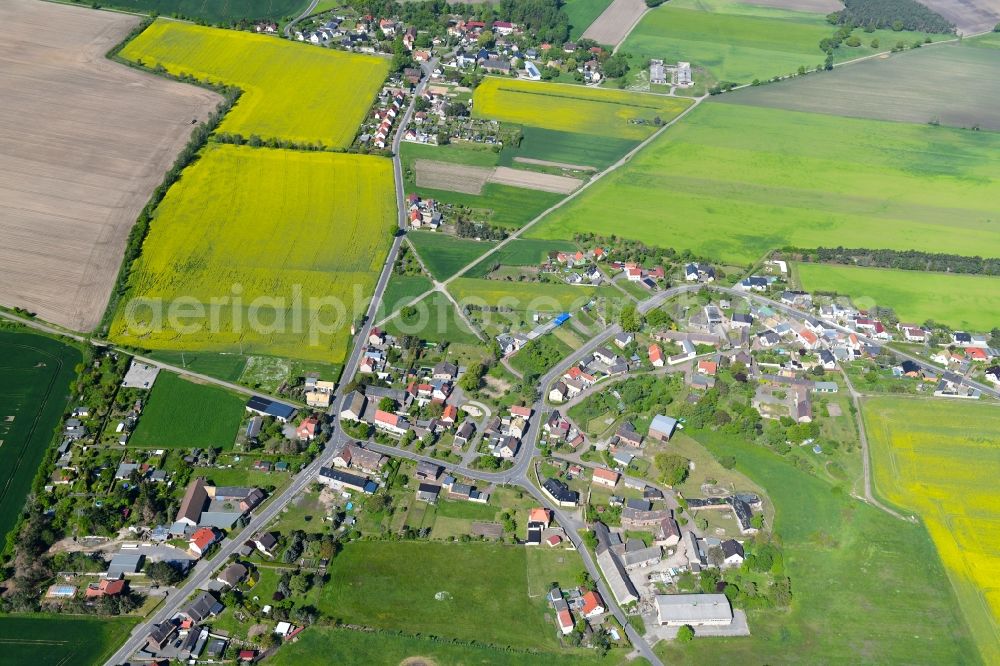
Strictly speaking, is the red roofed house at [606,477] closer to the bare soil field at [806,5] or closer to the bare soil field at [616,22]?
the bare soil field at [616,22]

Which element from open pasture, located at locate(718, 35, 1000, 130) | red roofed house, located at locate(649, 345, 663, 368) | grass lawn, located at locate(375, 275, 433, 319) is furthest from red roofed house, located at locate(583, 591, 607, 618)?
open pasture, located at locate(718, 35, 1000, 130)

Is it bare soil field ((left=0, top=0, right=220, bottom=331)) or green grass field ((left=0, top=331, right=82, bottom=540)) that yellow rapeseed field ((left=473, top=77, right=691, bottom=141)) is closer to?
bare soil field ((left=0, top=0, right=220, bottom=331))

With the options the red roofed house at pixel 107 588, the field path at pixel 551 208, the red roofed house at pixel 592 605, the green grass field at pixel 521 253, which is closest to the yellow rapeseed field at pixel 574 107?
the field path at pixel 551 208

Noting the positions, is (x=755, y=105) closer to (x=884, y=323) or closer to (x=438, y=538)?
(x=884, y=323)

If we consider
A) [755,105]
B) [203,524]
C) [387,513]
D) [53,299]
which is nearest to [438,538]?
[387,513]

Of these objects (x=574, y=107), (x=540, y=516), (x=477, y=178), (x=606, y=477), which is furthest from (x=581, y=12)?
(x=540, y=516)

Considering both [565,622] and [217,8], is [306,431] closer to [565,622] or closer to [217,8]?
[565,622]
